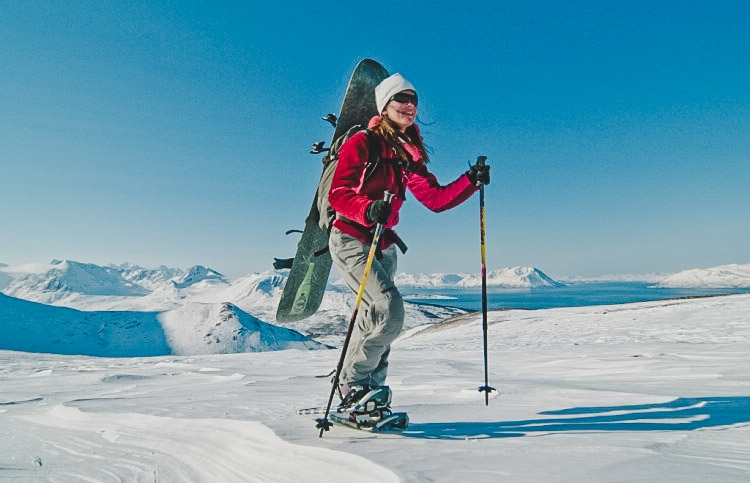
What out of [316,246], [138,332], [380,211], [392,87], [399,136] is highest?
[392,87]

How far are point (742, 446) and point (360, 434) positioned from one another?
201 cm

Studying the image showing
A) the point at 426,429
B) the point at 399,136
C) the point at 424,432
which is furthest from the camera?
the point at 399,136

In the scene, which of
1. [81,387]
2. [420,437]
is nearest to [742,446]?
[420,437]

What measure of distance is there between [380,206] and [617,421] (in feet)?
7.09

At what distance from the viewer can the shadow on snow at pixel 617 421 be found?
243 cm

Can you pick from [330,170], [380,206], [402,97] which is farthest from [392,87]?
[380,206]

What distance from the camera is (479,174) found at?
10.6 feet

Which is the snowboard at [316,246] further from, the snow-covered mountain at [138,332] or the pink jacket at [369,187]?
the snow-covered mountain at [138,332]

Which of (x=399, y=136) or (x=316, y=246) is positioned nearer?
(x=399, y=136)

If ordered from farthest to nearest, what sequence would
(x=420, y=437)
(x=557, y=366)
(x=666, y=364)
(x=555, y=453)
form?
(x=557, y=366)
(x=666, y=364)
(x=420, y=437)
(x=555, y=453)

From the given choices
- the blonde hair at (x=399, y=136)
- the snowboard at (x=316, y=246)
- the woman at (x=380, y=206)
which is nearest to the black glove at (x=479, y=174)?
the woman at (x=380, y=206)

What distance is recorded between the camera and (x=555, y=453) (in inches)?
77.0

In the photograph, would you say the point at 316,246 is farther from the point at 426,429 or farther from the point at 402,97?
the point at 426,429

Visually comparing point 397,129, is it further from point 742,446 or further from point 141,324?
point 141,324
